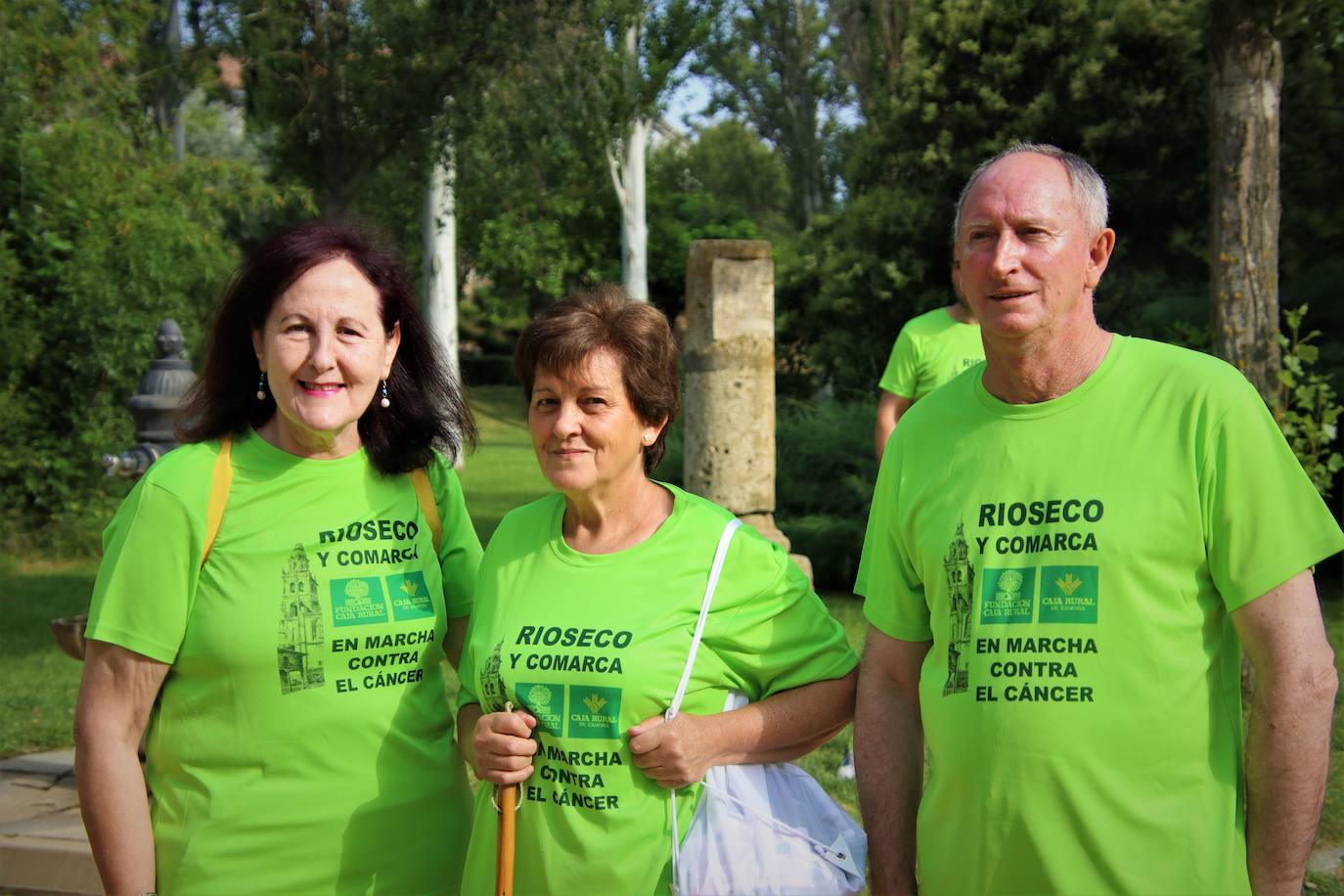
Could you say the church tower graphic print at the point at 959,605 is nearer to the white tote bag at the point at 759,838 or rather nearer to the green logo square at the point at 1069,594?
the green logo square at the point at 1069,594

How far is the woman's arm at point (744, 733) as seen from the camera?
2.61 m

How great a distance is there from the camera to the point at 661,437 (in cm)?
306

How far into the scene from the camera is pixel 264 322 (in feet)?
9.66

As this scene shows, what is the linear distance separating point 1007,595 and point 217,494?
1616 millimetres

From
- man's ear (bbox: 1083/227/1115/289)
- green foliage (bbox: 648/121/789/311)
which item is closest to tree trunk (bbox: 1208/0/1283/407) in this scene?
man's ear (bbox: 1083/227/1115/289)

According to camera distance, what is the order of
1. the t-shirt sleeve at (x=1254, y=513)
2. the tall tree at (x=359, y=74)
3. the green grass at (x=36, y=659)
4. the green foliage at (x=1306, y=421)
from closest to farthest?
the t-shirt sleeve at (x=1254, y=513), the green grass at (x=36, y=659), the green foliage at (x=1306, y=421), the tall tree at (x=359, y=74)

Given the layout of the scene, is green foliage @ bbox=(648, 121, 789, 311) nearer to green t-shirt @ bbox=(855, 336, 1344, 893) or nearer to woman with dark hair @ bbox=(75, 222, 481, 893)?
woman with dark hair @ bbox=(75, 222, 481, 893)

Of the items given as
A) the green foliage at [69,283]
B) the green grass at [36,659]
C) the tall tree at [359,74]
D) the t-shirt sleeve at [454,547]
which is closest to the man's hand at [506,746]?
the t-shirt sleeve at [454,547]

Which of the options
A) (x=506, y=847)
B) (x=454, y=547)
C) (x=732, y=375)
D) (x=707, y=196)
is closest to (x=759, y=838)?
(x=506, y=847)

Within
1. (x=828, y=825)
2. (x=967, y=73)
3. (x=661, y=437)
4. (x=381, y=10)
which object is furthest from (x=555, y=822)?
(x=967, y=73)

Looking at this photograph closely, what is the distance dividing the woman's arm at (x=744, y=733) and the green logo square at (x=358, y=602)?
64 centimetres

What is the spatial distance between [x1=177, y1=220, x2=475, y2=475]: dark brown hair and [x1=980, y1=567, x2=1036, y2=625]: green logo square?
A: 4.44 ft

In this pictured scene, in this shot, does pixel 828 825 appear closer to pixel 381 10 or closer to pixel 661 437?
pixel 661 437

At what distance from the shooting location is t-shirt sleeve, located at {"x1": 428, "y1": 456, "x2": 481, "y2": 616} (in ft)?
10.3
